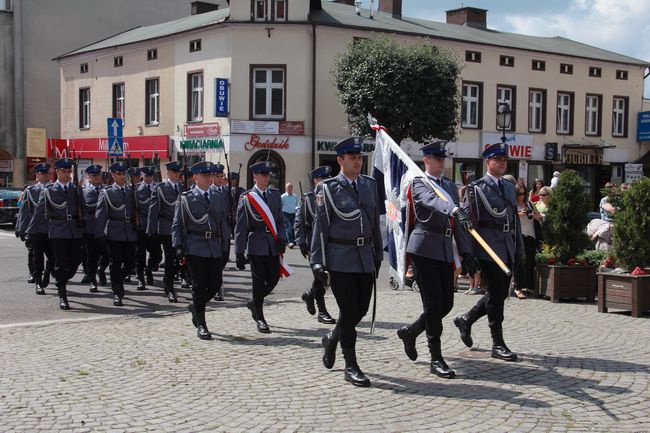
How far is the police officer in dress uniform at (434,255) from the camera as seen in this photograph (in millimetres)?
6898

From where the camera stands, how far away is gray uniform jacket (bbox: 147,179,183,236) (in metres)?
12.4

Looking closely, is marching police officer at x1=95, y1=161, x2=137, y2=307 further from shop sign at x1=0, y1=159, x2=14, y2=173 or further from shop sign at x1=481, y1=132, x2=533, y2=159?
shop sign at x1=0, y1=159, x2=14, y2=173

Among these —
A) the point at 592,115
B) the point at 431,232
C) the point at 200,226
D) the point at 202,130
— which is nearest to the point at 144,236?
the point at 200,226

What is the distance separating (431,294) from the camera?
693cm

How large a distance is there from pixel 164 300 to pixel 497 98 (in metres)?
27.4

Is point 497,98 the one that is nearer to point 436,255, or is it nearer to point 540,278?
point 540,278

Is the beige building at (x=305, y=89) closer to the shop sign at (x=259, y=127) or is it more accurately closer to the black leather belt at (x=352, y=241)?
the shop sign at (x=259, y=127)

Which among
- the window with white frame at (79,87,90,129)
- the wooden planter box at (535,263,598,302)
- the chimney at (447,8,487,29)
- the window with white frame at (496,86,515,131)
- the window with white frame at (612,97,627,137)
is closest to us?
the wooden planter box at (535,263,598,302)

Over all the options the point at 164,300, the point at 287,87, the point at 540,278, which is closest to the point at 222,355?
the point at 164,300

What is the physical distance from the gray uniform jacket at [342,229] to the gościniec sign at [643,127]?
36.8 meters

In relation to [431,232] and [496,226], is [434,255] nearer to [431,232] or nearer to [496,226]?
[431,232]

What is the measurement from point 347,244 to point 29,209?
756cm

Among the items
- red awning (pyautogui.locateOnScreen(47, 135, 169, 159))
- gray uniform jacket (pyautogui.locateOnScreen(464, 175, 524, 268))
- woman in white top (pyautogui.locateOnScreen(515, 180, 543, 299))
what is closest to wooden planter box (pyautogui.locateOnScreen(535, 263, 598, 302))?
woman in white top (pyautogui.locateOnScreen(515, 180, 543, 299))

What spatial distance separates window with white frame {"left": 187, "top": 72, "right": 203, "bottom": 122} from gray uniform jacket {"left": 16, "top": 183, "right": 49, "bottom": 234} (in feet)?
67.0
